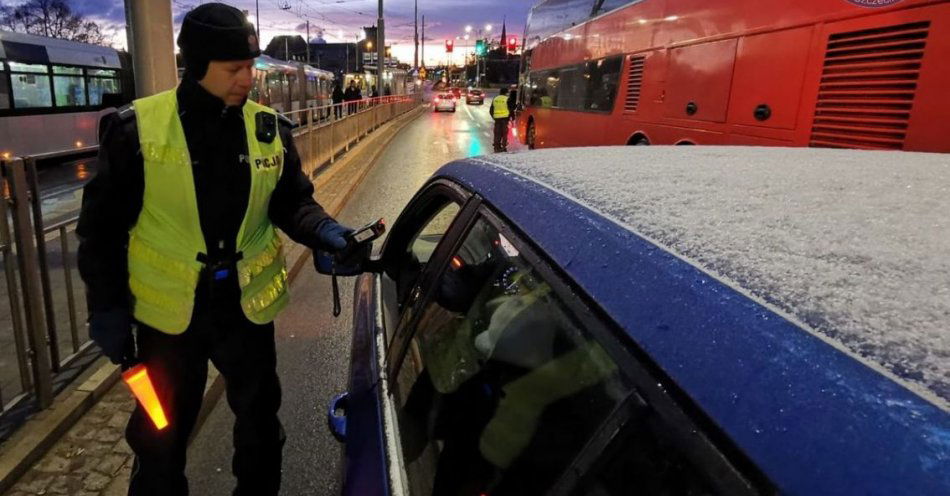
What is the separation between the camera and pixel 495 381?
4.83 ft

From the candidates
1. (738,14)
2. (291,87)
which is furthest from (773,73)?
(291,87)

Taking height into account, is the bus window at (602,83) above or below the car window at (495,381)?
above

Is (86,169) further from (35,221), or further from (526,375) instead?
Answer: (526,375)

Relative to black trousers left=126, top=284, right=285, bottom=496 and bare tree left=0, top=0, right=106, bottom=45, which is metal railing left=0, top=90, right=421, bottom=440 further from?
bare tree left=0, top=0, right=106, bottom=45

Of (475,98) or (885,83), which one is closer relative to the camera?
(885,83)

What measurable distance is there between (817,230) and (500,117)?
18651 mm

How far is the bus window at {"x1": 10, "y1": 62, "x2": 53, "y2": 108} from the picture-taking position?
14281mm

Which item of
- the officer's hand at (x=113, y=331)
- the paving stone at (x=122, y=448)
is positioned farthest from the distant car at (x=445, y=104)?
the officer's hand at (x=113, y=331)

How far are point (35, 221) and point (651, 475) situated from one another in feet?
11.4

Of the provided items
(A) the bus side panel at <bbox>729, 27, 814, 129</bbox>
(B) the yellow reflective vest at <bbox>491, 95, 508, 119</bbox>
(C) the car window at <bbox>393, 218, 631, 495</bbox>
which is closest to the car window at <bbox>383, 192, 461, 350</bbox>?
(C) the car window at <bbox>393, 218, 631, 495</bbox>

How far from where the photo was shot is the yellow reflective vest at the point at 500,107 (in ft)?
61.4

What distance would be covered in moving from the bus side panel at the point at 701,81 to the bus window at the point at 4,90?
13770 mm

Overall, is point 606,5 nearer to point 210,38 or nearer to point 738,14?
point 738,14

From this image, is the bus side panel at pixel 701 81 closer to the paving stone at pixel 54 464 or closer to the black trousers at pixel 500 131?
the paving stone at pixel 54 464
